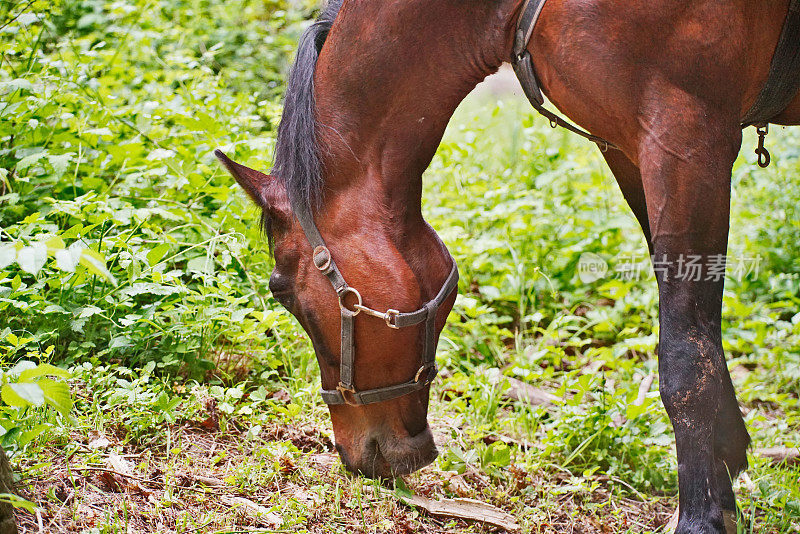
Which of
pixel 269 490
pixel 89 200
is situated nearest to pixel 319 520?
pixel 269 490

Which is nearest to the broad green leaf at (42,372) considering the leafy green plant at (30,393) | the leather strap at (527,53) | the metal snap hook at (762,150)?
the leafy green plant at (30,393)

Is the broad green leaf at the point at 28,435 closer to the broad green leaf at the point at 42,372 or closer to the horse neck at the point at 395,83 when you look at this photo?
the broad green leaf at the point at 42,372

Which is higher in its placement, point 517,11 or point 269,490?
point 517,11

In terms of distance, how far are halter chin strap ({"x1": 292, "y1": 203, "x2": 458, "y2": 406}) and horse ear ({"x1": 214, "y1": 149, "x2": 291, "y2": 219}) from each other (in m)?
0.06

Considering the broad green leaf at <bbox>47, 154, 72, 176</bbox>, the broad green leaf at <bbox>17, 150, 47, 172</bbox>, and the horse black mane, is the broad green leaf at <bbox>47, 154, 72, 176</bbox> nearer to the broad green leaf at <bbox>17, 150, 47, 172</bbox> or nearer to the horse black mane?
the broad green leaf at <bbox>17, 150, 47, 172</bbox>

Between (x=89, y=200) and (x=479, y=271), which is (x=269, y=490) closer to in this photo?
(x=89, y=200)

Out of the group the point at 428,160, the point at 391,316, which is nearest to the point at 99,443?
the point at 391,316

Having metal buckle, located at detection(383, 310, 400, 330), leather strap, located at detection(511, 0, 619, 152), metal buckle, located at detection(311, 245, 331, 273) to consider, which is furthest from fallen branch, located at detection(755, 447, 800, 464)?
→ metal buckle, located at detection(311, 245, 331, 273)

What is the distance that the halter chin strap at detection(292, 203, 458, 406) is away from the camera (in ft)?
8.69

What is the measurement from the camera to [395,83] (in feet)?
8.59

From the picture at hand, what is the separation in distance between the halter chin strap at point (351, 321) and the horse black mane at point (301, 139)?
0.08 m

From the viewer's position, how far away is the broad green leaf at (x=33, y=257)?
75.0 inches

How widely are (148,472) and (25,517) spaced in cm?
51

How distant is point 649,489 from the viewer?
331 cm
